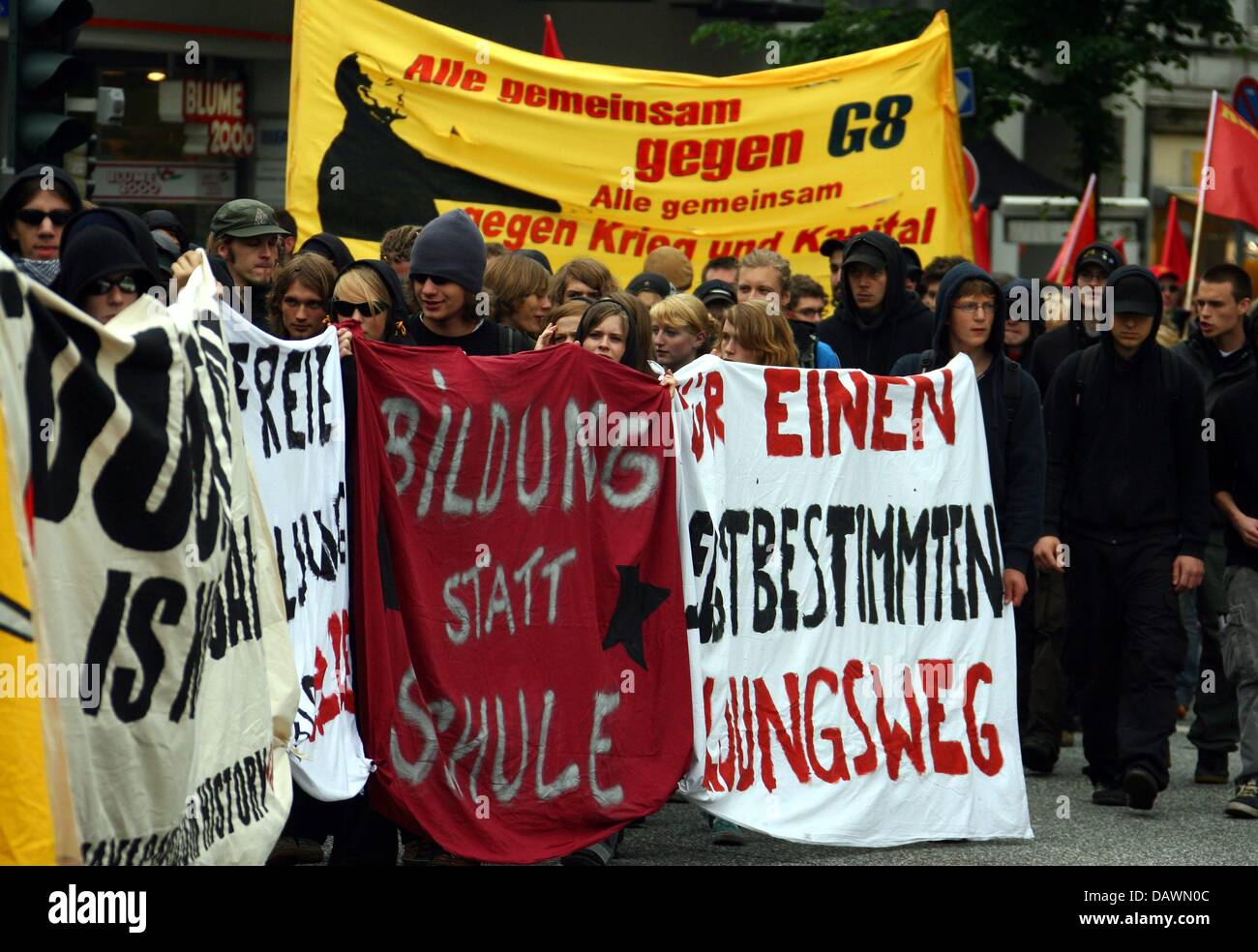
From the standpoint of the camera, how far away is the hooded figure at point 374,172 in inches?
436

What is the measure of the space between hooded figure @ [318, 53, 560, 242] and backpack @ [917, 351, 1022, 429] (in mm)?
3688

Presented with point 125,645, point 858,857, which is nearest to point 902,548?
point 858,857

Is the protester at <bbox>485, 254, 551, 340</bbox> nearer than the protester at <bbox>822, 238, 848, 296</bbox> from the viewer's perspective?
Yes

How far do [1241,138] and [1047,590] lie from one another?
577 cm

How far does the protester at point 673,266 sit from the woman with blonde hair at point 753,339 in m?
2.67

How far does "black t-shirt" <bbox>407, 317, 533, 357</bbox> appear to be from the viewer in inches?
302

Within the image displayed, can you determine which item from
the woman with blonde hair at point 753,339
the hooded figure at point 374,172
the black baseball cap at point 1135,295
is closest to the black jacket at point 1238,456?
the black baseball cap at point 1135,295

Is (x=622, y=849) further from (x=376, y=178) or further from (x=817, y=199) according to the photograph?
(x=817, y=199)

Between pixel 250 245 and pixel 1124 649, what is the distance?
3.96 metres

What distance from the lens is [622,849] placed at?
766 cm

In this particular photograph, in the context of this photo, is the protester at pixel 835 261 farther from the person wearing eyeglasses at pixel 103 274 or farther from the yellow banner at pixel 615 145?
the person wearing eyeglasses at pixel 103 274

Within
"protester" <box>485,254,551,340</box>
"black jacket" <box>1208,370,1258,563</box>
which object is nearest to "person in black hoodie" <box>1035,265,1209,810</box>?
"black jacket" <box>1208,370,1258,563</box>

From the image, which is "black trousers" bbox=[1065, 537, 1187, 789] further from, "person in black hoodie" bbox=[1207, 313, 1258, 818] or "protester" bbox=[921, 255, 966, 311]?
"protester" bbox=[921, 255, 966, 311]

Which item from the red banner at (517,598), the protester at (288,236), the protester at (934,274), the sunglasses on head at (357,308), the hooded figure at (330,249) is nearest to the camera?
the red banner at (517,598)
